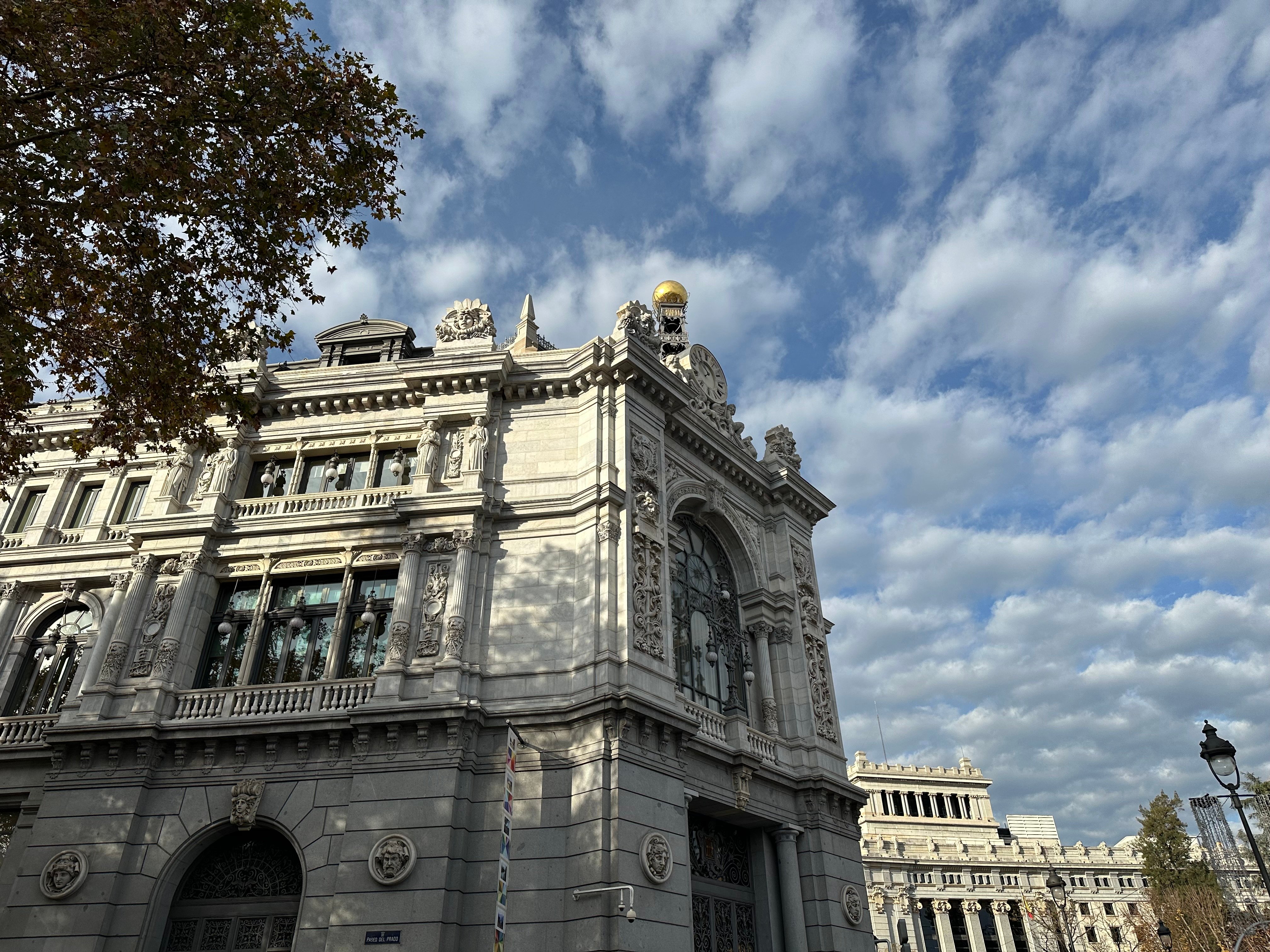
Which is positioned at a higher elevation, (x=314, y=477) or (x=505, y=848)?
(x=314, y=477)

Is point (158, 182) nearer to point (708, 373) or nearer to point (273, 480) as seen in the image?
point (273, 480)

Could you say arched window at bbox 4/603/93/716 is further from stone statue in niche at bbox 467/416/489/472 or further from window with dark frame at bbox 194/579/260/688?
stone statue in niche at bbox 467/416/489/472

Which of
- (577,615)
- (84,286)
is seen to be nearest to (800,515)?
(577,615)

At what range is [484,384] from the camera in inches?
1003

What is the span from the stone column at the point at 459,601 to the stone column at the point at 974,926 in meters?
60.6

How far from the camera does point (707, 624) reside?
87.9ft

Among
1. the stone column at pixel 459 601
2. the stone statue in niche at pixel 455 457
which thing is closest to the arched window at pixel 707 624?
the stone column at pixel 459 601

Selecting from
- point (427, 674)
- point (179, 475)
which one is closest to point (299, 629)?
point (427, 674)

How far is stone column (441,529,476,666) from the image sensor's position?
21.0 metres

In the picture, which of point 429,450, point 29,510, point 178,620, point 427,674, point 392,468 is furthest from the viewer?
point 29,510

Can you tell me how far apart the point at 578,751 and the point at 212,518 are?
479 inches

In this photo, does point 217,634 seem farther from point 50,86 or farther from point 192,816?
point 50,86

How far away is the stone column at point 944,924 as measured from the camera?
64438mm

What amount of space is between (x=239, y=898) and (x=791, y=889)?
13945mm
